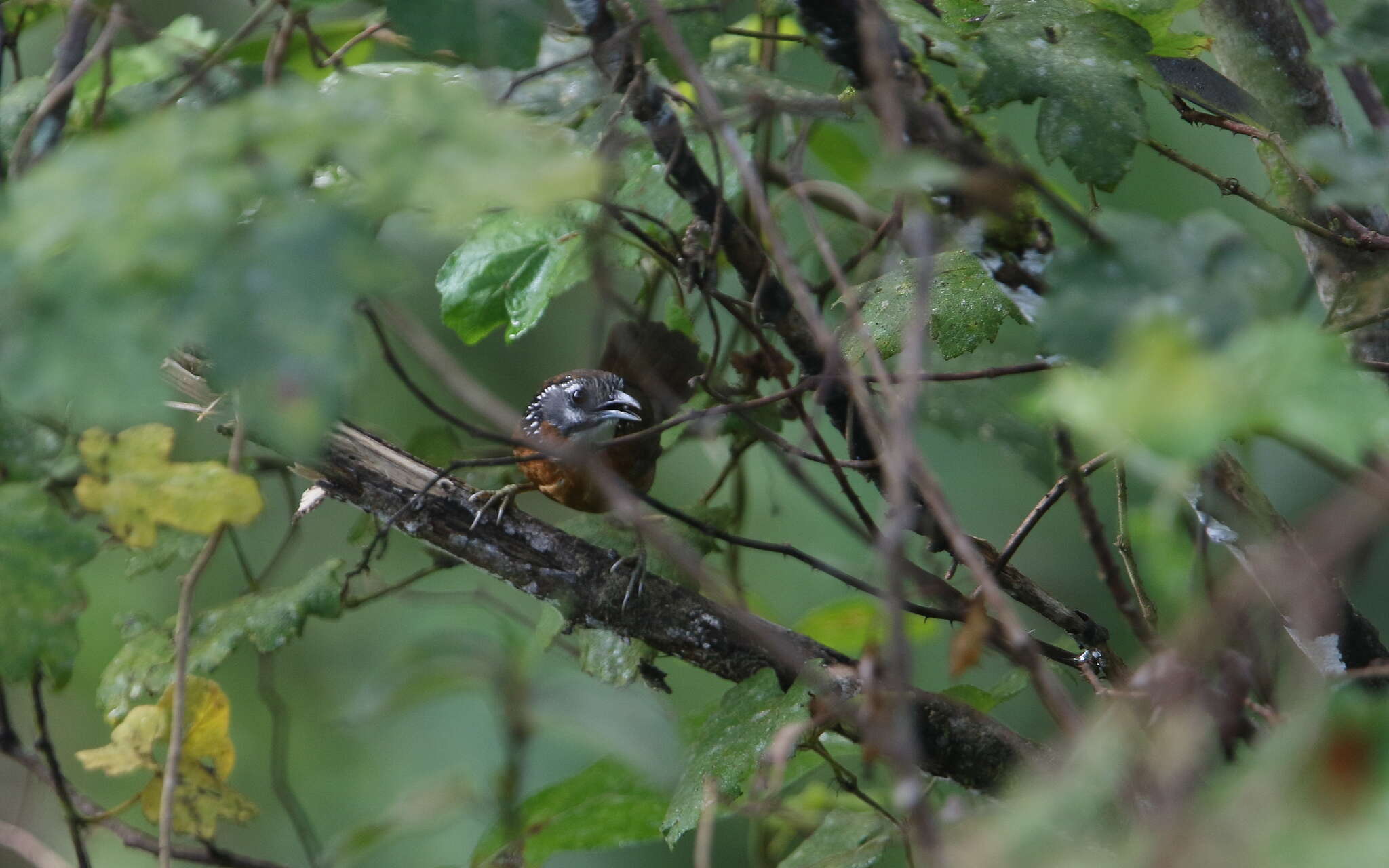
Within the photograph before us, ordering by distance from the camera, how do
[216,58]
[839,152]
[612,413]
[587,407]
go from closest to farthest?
[216,58], [839,152], [612,413], [587,407]

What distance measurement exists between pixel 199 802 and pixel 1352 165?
2.09m

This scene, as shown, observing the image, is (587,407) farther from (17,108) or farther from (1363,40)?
(1363,40)

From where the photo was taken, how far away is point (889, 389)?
1168 mm

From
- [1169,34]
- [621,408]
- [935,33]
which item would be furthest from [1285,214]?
[621,408]

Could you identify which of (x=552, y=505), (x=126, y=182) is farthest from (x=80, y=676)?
(x=126, y=182)

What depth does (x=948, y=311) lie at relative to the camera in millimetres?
1948

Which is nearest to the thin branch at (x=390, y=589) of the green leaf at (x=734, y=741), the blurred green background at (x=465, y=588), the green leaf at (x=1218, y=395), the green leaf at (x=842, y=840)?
the blurred green background at (x=465, y=588)

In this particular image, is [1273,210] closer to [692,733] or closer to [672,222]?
[672,222]

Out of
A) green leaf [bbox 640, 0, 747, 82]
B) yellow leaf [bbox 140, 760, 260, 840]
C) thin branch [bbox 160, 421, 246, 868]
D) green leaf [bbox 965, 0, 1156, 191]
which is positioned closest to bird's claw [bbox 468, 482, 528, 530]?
thin branch [bbox 160, 421, 246, 868]

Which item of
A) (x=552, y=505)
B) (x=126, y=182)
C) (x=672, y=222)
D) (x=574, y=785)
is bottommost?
(x=552, y=505)

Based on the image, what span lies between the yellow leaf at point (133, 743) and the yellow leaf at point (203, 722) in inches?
1.8

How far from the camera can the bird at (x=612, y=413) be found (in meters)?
2.67

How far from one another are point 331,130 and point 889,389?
24.8 inches

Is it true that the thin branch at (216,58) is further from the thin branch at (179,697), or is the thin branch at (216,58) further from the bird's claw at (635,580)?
the bird's claw at (635,580)
